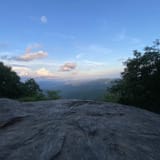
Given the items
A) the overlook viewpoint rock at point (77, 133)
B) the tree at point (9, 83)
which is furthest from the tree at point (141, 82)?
the tree at point (9, 83)

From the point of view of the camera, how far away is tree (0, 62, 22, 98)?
4550cm

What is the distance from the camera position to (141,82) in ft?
89.7

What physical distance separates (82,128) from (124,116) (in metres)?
2.39

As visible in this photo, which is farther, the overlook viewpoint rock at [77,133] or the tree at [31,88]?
the tree at [31,88]

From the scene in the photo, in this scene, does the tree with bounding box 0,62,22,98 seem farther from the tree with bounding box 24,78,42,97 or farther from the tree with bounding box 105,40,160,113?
the tree with bounding box 105,40,160,113

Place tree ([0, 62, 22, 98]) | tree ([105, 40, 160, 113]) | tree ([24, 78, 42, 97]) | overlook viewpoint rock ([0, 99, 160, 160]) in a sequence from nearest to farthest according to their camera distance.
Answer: overlook viewpoint rock ([0, 99, 160, 160]) → tree ([105, 40, 160, 113]) → tree ([0, 62, 22, 98]) → tree ([24, 78, 42, 97])

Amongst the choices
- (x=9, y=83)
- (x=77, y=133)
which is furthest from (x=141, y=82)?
(x=9, y=83)

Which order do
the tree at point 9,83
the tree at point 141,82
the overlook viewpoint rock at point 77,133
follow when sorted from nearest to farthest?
the overlook viewpoint rock at point 77,133 → the tree at point 141,82 → the tree at point 9,83

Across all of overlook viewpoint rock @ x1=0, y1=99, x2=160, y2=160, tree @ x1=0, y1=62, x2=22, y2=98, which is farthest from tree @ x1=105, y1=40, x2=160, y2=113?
tree @ x1=0, y1=62, x2=22, y2=98

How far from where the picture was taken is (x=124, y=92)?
27.6 metres

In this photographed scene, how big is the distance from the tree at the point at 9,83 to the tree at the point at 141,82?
20476mm

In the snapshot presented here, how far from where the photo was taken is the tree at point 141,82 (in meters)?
26.7

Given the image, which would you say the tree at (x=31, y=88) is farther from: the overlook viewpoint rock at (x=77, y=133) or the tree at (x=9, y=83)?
the overlook viewpoint rock at (x=77, y=133)

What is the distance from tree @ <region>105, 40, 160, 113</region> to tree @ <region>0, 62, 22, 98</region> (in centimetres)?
2048
